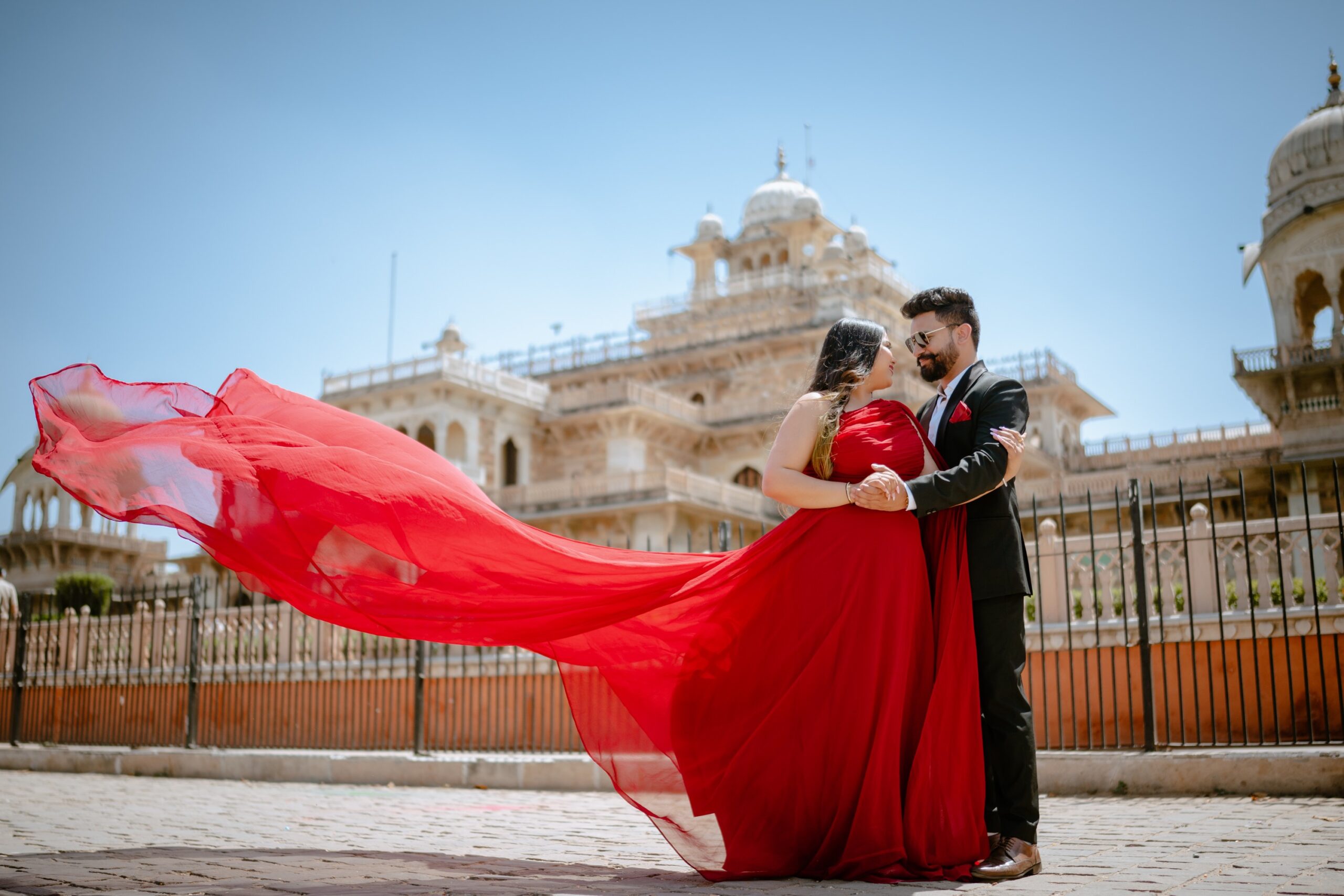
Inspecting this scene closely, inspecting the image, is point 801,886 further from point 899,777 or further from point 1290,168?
point 1290,168

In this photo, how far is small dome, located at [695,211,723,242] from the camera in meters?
45.3

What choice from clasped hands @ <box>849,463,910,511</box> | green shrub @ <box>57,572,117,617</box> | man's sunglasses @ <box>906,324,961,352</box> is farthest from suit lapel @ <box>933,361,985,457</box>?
green shrub @ <box>57,572,117,617</box>

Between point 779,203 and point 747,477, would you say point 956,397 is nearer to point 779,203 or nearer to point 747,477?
point 747,477

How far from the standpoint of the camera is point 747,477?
118ft

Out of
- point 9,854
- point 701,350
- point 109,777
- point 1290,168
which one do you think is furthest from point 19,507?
point 9,854

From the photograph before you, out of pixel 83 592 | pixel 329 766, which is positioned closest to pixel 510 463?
pixel 83 592

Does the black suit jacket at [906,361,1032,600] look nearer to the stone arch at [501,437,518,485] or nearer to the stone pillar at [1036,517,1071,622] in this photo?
the stone pillar at [1036,517,1071,622]

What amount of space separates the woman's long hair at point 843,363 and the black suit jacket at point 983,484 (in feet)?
1.12

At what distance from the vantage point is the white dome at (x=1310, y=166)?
25.8 m

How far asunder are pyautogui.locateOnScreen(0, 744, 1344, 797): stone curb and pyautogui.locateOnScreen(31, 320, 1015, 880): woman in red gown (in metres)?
3.35

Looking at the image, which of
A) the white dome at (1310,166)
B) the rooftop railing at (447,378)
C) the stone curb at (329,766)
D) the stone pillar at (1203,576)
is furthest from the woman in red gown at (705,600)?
the rooftop railing at (447,378)

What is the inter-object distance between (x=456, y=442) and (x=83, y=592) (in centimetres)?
1223

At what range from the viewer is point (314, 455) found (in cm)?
420

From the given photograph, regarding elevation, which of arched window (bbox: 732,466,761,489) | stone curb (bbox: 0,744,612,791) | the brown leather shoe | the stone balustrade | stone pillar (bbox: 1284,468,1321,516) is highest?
arched window (bbox: 732,466,761,489)
